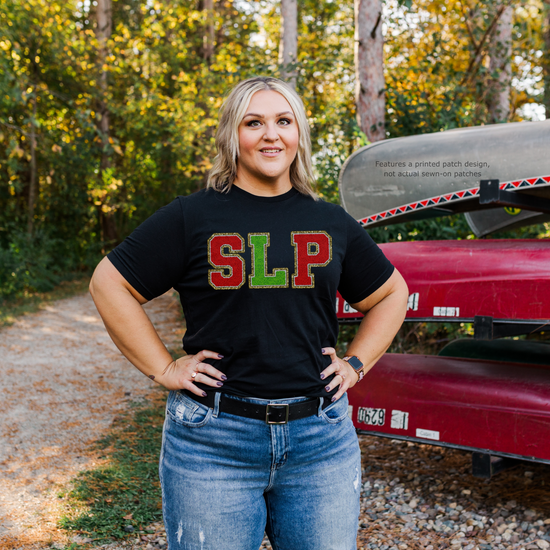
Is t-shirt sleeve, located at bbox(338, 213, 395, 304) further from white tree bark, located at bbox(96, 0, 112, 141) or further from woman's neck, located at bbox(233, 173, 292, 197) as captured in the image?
white tree bark, located at bbox(96, 0, 112, 141)

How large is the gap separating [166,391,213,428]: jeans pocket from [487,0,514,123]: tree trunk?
7316 mm

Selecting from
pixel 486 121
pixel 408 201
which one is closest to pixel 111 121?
pixel 486 121

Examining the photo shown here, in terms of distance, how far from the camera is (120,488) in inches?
156

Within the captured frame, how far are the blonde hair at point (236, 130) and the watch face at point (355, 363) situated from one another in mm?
598

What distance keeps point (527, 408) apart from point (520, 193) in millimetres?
1514

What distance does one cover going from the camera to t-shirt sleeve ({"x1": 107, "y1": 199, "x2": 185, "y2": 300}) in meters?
1.74

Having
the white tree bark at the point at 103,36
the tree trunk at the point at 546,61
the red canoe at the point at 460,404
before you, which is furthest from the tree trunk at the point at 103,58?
the red canoe at the point at 460,404

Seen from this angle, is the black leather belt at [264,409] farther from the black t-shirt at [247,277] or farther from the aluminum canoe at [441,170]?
the aluminum canoe at [441,170]

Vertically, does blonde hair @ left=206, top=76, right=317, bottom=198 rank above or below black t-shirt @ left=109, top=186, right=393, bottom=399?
above

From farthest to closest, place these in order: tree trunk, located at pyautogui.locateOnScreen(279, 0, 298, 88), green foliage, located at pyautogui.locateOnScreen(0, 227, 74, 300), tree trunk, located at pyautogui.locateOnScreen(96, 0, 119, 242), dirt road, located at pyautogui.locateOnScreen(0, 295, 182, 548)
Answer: tree trunk, located at pyautogui.locateOnScreen(96, 0, 119, 242), green foliage, located at pyautogui.locateOnScreen(0, 227, 74, 300), tree trunk, located at pyautogui.locateOnScreen(279, 0, 298, 88), dirt road, located at pyautogui.locateOnScreen(0, 295, 182, 548)

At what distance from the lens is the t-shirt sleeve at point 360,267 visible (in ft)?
6.31

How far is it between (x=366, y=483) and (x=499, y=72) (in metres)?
6.62

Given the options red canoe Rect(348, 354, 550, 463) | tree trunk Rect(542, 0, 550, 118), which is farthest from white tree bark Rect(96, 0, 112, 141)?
red canoe Rect(348, 354, 550, 463)

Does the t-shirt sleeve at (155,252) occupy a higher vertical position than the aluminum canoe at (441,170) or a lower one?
lower
